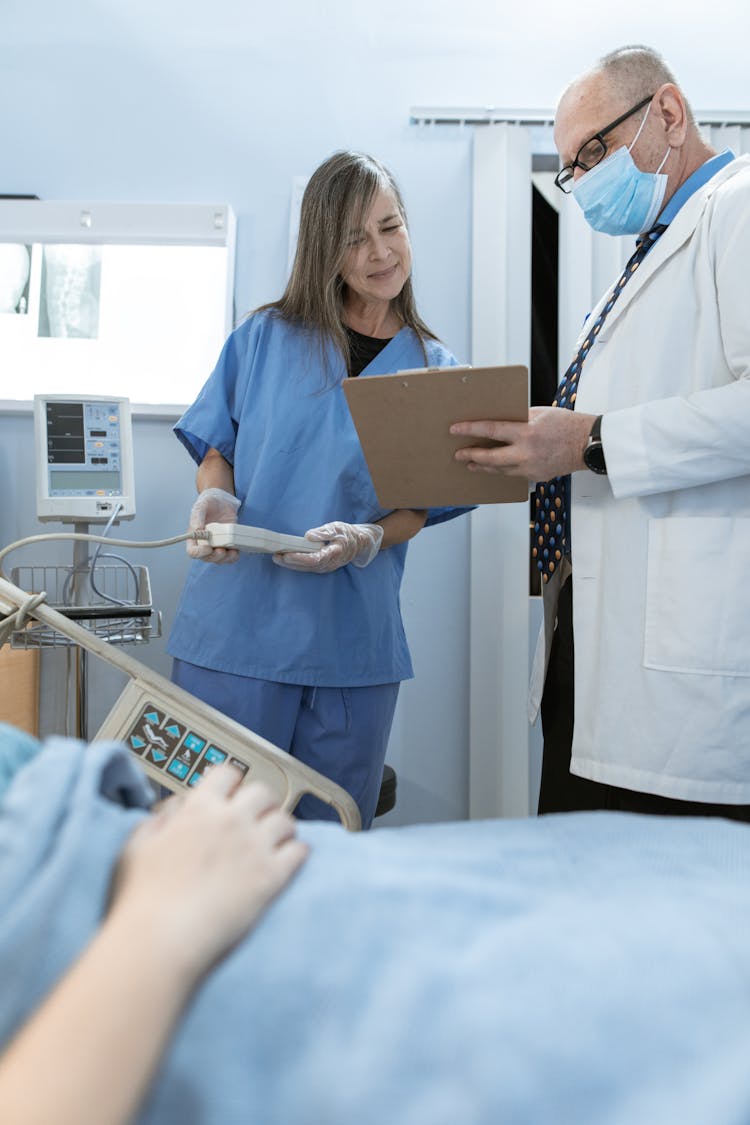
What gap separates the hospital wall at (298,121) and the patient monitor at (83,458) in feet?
1.00

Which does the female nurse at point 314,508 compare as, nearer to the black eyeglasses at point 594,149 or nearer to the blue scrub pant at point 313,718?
the blue scrub pant at point 313,718

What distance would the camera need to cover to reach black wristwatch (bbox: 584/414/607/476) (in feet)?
4.10

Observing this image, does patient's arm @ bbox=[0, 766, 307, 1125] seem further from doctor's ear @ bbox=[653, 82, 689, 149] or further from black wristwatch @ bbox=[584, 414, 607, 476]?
doctor's ear @ bbox=[653, 82, 689, 149]

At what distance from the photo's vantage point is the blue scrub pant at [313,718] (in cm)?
146

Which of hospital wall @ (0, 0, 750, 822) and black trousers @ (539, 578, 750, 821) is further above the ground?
hospital wall @ (0, 0, 750, 822)

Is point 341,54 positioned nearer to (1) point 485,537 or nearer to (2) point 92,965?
(1) point 485,537

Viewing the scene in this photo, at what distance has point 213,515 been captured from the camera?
1487 millimetres

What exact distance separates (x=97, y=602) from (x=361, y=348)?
0.86m

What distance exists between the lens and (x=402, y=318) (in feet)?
5.57

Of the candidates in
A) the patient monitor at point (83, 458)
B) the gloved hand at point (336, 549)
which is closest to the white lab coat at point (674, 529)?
the gloved hand at point (336, 549)

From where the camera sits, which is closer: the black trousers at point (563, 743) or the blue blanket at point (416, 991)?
the blue blanket at point (416, 991)

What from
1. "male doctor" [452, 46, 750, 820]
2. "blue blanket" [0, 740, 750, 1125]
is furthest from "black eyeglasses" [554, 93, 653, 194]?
"blue blanket" [0, 740, 750, 1125]

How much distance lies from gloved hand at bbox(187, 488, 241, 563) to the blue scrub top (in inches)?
1.9

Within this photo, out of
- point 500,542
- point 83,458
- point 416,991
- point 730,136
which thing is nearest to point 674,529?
point 416,991
